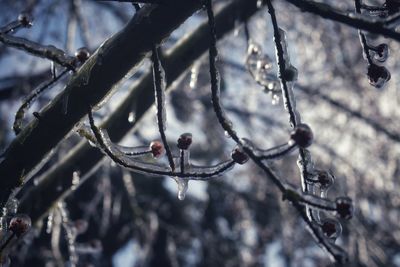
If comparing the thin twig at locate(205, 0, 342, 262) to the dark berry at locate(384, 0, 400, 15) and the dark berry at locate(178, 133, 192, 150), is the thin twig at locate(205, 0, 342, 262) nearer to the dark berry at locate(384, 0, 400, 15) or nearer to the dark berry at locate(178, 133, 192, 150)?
the dark berry at locate(178, 133, 192, 150)

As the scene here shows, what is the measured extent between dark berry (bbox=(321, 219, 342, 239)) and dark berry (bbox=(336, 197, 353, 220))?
141mm

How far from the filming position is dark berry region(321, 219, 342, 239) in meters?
1.38

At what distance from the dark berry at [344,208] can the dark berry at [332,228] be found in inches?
5.5

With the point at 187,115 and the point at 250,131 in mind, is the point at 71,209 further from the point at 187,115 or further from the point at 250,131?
the point at 250,131

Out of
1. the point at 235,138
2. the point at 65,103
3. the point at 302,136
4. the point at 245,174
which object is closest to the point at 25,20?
the point at 65,103

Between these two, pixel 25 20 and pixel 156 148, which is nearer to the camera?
pixel 156 148

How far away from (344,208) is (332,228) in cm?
18

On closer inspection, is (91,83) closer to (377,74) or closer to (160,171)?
(160,171)

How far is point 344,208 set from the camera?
1.24 m

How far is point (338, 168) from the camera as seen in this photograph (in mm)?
5133

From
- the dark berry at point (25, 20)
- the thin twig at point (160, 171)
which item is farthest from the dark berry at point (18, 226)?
the dark berry at point (25, 20)

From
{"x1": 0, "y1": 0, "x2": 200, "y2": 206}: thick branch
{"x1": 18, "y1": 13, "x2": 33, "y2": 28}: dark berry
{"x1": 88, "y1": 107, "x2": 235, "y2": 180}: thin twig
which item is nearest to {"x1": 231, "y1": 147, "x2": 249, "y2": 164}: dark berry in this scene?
{"x1": 88, "y1": 107, "x2": 235, "y2": 180}: thin twig

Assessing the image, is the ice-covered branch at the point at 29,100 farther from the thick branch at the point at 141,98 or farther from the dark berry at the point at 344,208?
the dark berry at the point at 344,208

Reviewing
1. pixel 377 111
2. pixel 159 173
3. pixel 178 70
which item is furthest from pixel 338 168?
pixel 159 173
